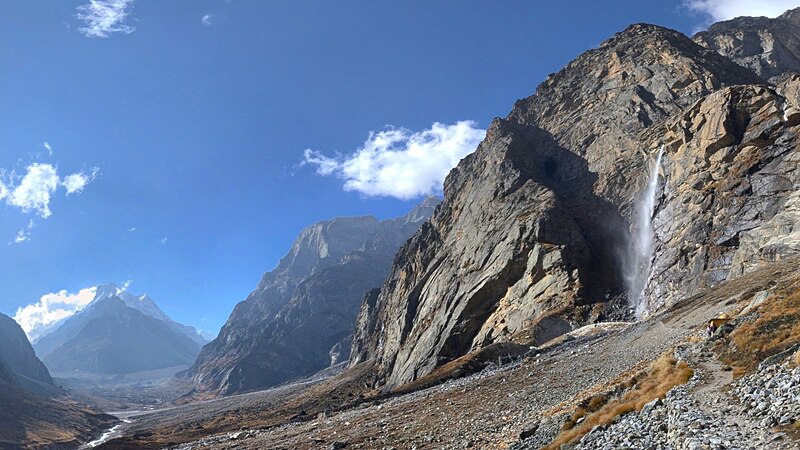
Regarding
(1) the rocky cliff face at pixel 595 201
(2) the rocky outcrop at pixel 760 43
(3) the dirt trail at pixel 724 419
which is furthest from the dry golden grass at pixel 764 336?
(2) the rocky outcrop at pixel 760 43

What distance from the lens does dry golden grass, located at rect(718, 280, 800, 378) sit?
18.2 metres

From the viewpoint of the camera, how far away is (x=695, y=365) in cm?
2169

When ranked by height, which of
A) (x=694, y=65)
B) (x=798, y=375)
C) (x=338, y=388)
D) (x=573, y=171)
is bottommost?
(x=338, y=388)

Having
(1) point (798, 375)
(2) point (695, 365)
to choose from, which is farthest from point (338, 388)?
(1) point (798, 375)

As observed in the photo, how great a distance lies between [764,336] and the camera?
20.5 meters

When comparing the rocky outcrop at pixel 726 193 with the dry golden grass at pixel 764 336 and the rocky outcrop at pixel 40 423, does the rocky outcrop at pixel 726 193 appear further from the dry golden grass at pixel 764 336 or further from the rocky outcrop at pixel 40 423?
the rocky outcrop at pixel 40 423

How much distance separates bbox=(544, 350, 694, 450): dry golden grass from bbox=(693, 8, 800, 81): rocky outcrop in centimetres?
16246

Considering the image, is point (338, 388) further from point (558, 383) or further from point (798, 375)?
point (798, 375)

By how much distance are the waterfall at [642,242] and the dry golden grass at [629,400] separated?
168 feet

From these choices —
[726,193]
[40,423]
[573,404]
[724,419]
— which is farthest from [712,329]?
[40,423]

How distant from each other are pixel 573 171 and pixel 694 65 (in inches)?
1305

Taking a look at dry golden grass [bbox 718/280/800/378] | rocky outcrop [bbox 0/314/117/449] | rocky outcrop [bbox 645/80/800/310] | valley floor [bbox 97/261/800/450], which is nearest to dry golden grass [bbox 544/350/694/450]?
valley floor [bbox 97/261/800/450]

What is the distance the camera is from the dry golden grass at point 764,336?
18.2 metres

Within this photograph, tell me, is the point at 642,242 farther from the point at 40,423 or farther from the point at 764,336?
the point at 40,423
